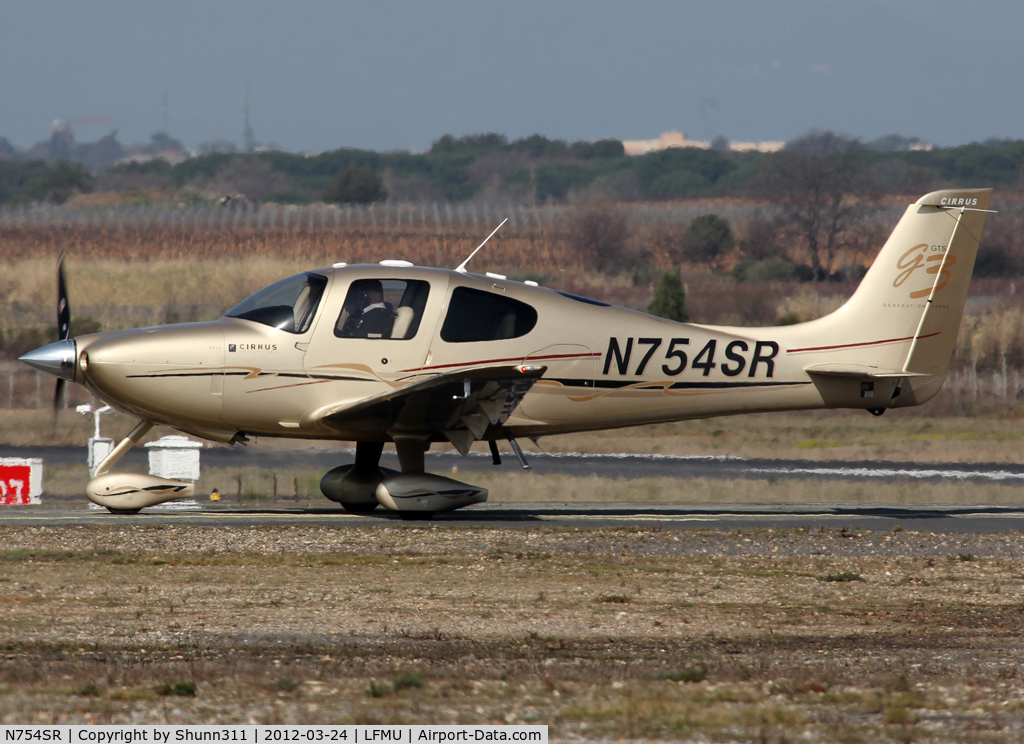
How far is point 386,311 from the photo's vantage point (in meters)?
13.2

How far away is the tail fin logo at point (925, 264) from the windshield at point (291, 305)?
766 cm

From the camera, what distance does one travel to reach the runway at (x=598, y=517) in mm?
13000

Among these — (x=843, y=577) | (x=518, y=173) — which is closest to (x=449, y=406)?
(x=843, y=577)

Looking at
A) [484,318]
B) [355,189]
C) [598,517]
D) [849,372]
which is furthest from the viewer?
[355,189]

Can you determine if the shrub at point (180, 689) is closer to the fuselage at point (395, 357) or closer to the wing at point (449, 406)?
the wing at point (449, 406)

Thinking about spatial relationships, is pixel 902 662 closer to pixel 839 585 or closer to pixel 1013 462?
pixel 839 585

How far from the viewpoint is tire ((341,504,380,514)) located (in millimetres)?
14375

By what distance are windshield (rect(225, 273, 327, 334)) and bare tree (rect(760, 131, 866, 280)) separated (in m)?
44.9

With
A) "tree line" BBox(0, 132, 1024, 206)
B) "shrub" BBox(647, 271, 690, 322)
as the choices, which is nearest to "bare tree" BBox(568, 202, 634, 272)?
"tree line" BBox(0, 132, 1024, 206)

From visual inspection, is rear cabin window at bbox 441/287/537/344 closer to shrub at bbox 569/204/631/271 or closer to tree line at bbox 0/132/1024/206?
shrub at bbox 569/204/631/271

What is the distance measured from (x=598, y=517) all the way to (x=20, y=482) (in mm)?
8257

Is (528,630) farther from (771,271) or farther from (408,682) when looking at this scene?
(771,271)

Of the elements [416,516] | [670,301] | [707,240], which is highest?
[707,240]

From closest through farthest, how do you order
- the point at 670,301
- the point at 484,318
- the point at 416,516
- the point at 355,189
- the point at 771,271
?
the point at 484,318
the point at 416,516
the point at 670,301
the point at 771,271
the point at 355,189
